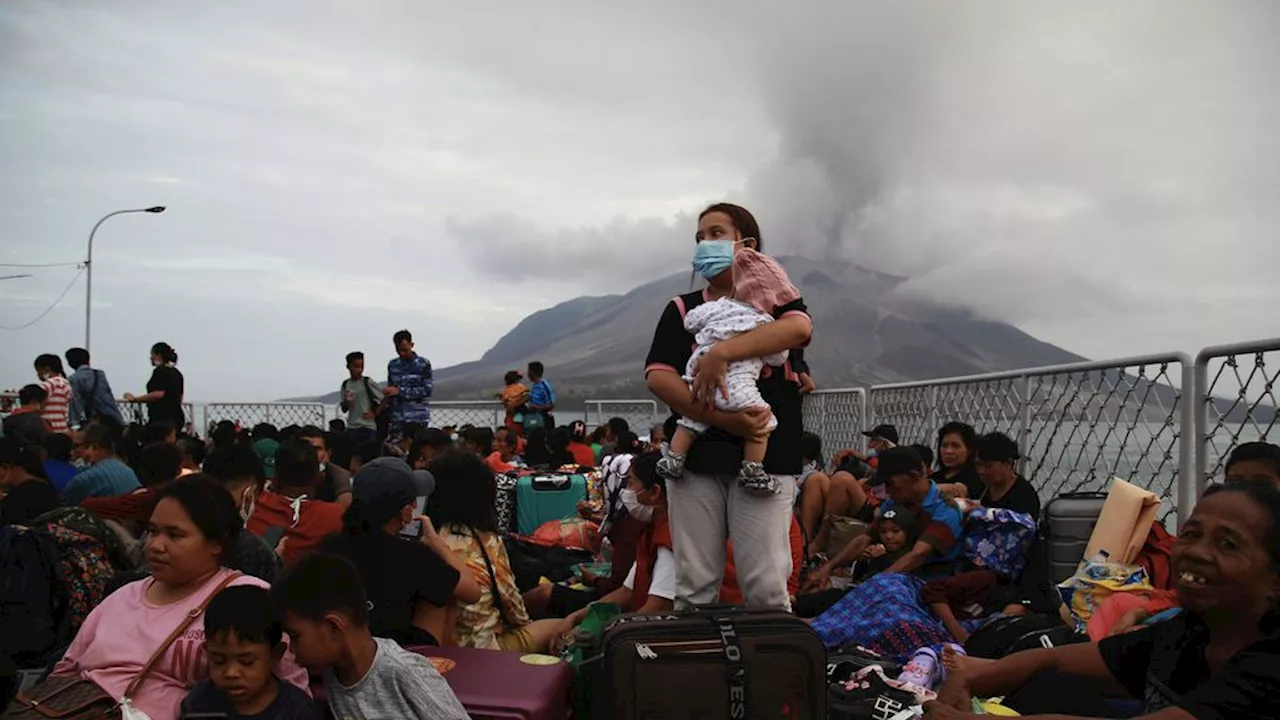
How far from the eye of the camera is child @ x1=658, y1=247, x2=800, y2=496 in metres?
2.72

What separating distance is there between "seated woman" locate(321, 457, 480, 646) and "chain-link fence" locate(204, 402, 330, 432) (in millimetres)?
10771

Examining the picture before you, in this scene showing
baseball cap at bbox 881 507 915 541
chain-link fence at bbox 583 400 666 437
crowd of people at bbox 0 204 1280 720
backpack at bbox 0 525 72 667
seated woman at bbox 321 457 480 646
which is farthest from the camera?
chain-link fence at bbox 583 400 666 437

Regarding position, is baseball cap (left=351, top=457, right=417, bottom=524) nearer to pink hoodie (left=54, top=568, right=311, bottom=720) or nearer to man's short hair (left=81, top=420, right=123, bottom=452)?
pink hoodie (left=54, top=568, right=311, bottom=720)

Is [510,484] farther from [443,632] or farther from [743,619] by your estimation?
[743,619]

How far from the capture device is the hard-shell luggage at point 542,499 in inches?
271

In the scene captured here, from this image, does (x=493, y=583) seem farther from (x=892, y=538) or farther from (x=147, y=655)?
(x=892, y=538)

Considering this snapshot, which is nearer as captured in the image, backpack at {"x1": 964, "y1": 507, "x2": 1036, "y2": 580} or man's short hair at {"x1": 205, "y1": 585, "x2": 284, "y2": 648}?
man's short hair at {"x1": 205, "y1": 585, "x2": 284, "y2": 648}

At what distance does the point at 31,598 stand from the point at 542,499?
408cm

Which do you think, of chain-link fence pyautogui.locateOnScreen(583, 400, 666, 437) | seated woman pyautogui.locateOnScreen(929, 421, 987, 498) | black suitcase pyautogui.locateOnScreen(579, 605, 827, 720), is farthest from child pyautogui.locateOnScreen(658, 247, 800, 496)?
chain-link fence pyautogui.locateOnScreen(583, 400, 666, 437)

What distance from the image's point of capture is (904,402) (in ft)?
28.1

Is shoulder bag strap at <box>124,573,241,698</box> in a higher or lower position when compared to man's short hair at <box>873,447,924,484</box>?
lower

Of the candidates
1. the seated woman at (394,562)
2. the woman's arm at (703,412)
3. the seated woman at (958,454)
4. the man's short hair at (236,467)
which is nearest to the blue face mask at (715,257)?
the woman's arm at (703,412)

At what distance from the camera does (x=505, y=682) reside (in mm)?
2650

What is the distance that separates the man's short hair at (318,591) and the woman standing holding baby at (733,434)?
106cm
